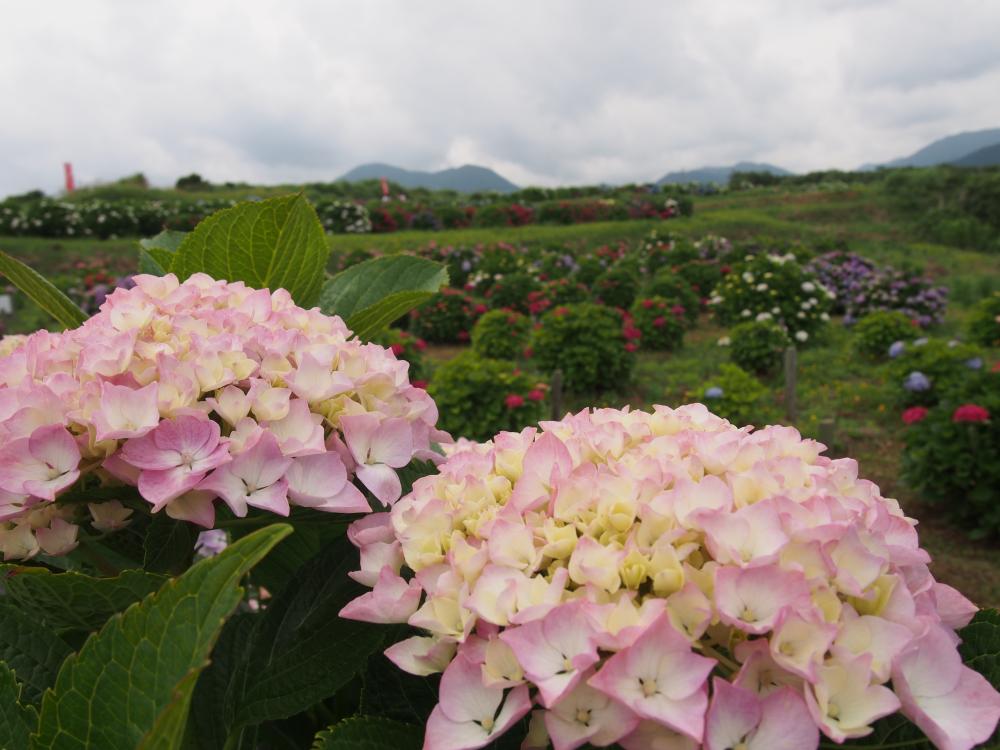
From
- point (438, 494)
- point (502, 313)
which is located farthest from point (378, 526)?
point (502, 313)

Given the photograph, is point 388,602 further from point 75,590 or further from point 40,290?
point 40,290

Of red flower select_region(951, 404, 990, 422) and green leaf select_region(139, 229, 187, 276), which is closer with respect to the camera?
green leaf select_region(139, 229, 187, 276)

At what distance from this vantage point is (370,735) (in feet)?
1.99

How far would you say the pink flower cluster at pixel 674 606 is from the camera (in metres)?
0.49

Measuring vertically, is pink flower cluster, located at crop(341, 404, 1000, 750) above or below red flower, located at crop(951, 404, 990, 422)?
above

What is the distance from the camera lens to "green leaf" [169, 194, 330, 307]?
1.03m

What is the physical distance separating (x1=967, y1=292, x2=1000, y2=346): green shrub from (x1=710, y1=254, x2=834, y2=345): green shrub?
64.5 inches

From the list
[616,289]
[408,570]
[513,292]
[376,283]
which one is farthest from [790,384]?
[408,570]

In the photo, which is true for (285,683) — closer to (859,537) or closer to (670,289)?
(859,537)

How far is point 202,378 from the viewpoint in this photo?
69 cm

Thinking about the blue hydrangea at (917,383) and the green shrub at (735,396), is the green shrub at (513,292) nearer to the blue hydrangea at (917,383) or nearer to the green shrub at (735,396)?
the green shrub at (735,396)

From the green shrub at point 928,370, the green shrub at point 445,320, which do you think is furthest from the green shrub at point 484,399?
the green shrub at point 445,320

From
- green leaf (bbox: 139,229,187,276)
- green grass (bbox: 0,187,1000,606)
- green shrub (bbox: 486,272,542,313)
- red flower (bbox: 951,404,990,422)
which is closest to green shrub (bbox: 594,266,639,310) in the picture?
green shrub (bbox: 486,272,542,313)

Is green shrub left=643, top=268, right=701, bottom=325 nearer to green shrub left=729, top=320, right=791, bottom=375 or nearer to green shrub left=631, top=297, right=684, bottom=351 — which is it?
green shrub left=631, top=297, right=684, bottom=351
